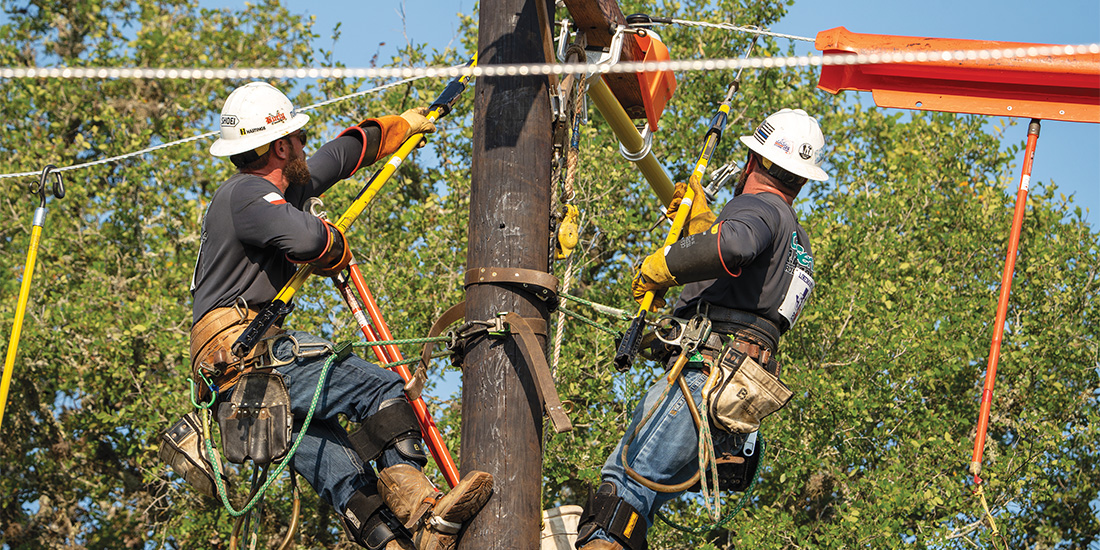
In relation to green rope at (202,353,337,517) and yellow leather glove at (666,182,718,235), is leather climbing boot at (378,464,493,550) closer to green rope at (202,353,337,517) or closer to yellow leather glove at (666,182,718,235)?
green rope at (202,353,337,517)

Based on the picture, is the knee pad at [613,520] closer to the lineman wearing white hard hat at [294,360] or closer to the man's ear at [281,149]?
the lineman wearing white hard hat at [294,360]

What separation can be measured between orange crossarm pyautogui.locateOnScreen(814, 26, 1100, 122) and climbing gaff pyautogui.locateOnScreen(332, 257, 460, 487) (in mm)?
2087

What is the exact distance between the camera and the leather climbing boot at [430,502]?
3.69 metres

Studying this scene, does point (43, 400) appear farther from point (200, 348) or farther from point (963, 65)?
point (963, 65)

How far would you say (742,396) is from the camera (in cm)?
418

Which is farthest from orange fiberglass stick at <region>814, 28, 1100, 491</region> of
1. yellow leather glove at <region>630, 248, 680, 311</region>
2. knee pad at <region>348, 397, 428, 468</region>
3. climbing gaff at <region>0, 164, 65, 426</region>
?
climbing gaff at <region>0, 164, 65, 426</region>

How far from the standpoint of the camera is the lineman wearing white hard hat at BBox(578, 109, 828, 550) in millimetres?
4160

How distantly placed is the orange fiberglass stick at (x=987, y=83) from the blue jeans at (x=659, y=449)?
1.11m

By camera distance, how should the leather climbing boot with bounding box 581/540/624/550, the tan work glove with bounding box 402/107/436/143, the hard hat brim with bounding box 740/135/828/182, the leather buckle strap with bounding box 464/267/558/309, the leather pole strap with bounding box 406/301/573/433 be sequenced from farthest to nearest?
the tan work glove with bounding box 402/107/436/143 < the hard hat brim with bounding box 740/135/828/182 < the leather climbing boot with bounding box 581/540/624/550 < the leather buckle strap with bounding box 464/267/558/309 < the leather pole strap with bounding box 406/301/573/433

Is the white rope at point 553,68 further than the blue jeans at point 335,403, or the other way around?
the blue jeans at point 335,403

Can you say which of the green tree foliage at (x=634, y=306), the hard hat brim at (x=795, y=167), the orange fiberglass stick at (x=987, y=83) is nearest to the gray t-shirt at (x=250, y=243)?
the hard hat brim at (x=795, y=167)

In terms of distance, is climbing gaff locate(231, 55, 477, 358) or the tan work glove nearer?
climbing gaff locate(231, 55, 477, 358)

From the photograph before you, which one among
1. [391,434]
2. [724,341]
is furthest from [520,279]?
[724,341]

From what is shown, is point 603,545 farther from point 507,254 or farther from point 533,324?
point 507,254
